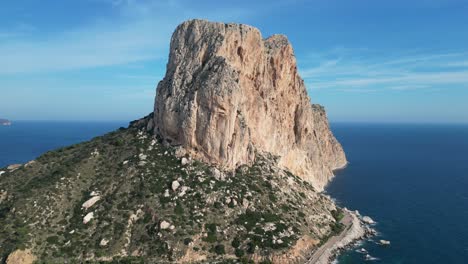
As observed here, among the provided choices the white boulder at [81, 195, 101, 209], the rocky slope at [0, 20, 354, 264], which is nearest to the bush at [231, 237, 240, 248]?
the rocky slope at [0, 20, 354, 264]

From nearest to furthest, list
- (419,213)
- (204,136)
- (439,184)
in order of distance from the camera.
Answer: (204,136)
(419,213)
(439,184)

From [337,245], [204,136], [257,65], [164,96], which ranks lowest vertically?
[337,245]

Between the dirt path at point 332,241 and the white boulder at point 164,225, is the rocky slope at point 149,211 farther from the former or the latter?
the dirt path at point 332,241

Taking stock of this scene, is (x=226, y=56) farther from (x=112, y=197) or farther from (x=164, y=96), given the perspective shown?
(x=112, y=197)

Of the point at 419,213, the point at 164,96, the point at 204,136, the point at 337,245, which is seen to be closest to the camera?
the point at 337,245

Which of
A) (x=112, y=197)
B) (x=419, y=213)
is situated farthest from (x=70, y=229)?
(x=419, y=213)

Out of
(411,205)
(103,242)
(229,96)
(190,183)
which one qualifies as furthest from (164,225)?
(411,205)

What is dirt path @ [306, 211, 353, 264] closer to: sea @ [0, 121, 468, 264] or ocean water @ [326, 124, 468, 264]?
sea @ [0, 121, 468, 264]
